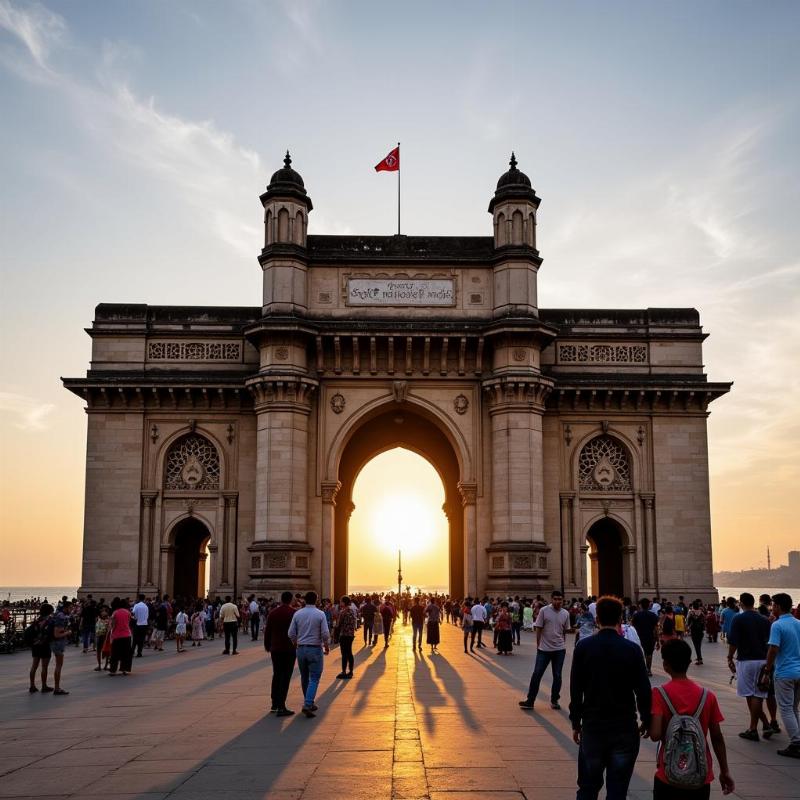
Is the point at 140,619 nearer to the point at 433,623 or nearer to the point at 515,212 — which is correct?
the point at 433,623

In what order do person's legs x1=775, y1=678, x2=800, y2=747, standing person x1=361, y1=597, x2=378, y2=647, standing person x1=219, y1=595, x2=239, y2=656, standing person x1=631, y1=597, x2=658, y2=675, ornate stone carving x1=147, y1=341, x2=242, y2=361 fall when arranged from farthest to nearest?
ornate stone carving x1=147, y1=341, x2=242, y2=361, standing person x1=361, y1=597, x2=378, y2=647, standing person x1=219, y1=595, x2=239, y2=656, standing person x1=631, y1=597, x2=658, y2=675, person's legs x1=775, y1=678, x2=800, y2=747

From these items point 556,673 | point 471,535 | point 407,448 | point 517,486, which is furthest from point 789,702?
point 407,448

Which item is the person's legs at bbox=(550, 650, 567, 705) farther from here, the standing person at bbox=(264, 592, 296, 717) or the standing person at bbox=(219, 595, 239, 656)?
the standing person at bbox=(219, 595, 239, 656)

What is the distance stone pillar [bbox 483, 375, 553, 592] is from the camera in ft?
122

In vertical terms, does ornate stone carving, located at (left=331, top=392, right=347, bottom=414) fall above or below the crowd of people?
above

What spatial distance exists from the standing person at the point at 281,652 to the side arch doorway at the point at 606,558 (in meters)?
29.4

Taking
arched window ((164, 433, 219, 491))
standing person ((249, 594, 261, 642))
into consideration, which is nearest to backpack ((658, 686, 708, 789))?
standing person ((249, 594, 261, 642))

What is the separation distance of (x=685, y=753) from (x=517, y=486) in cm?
3134

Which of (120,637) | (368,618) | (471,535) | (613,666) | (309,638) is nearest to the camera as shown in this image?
(613,666)

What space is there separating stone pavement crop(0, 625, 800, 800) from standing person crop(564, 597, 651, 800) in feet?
6.05

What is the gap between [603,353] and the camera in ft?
136

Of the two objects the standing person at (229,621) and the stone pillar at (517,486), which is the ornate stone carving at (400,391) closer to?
the stone pillar at (517,486)

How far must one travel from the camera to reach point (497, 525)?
3800 centimetres

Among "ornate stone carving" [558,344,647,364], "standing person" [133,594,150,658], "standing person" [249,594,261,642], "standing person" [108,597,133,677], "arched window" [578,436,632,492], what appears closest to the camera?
"standing person" [108,597,133,677]
